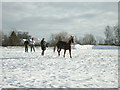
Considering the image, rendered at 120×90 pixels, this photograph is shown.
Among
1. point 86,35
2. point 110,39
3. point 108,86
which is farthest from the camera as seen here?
point 86,35

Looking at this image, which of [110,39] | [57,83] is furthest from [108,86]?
[110,39]

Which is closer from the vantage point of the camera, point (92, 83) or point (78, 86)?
point (78, 86)

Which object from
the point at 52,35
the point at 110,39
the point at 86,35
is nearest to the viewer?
the point at 110,39

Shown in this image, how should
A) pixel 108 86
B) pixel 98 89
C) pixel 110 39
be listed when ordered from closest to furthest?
pixel 98 89 < pixel 108 86 < pixel 110 39

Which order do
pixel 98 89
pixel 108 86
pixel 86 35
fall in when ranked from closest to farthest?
pixel 98 89
pixel 108 86
pixel 86 35

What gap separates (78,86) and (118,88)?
113 cm

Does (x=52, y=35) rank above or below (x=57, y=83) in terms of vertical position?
above

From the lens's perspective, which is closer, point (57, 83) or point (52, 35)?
point (57, 83)

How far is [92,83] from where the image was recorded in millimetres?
4613

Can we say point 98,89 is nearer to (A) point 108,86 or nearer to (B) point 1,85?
(A) point 108,86

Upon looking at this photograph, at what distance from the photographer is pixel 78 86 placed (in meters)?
4.32

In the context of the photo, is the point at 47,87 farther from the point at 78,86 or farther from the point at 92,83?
the point at 92,83

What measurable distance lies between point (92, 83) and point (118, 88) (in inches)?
30.0

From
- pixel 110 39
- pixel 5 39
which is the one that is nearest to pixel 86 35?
pixel 110 39
